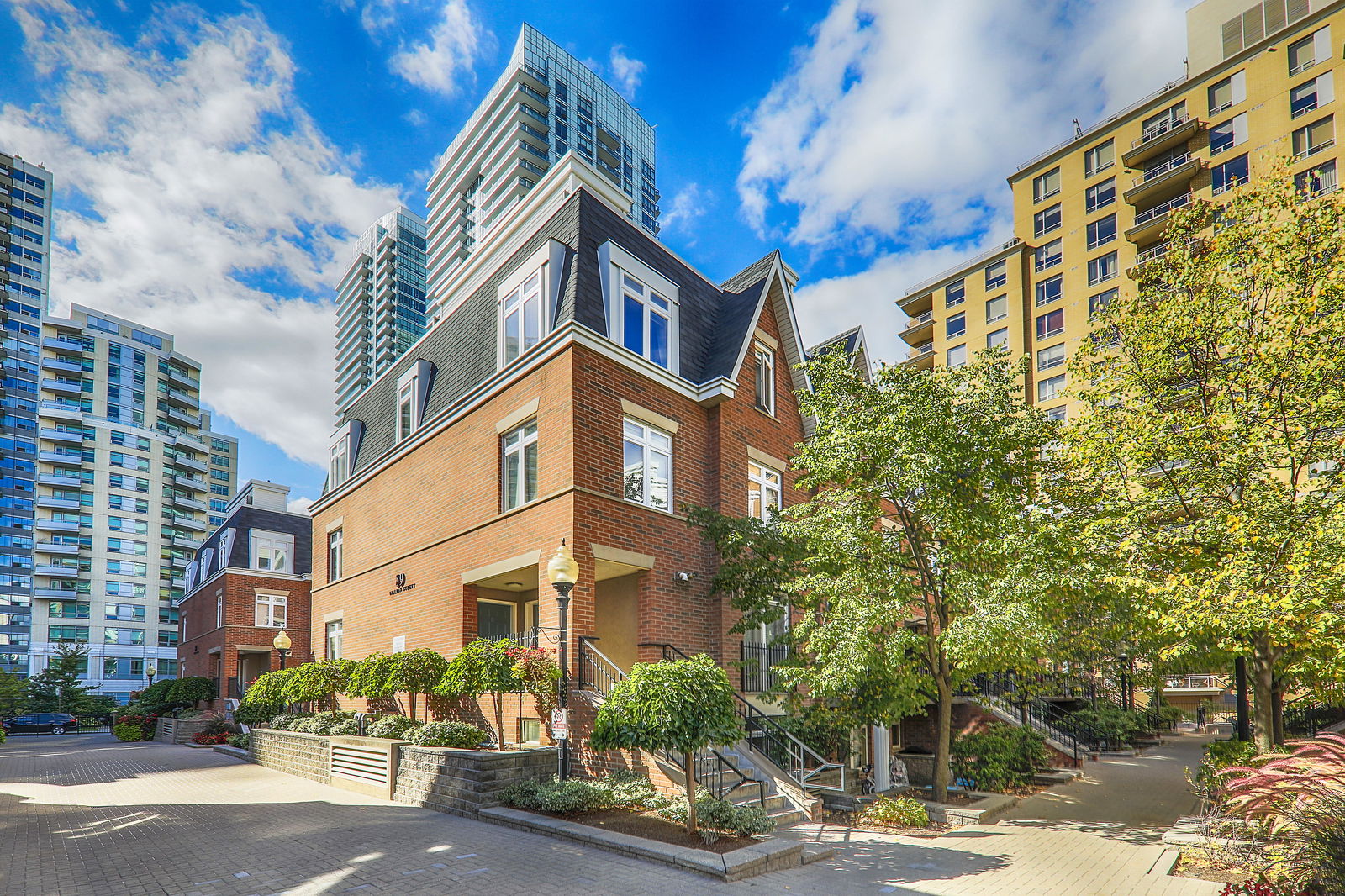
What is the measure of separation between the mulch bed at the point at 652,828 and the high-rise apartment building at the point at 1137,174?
3142cm

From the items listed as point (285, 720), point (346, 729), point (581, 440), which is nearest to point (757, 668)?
point (581, 440)

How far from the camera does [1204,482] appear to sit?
10680mm

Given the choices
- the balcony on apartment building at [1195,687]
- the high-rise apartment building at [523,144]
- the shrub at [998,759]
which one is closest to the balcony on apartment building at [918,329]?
the balcony on apartment building at [1195,687]

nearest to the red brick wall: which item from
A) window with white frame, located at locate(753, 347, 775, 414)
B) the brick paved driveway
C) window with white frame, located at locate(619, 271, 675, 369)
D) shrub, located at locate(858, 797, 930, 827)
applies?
the brick paved driveway

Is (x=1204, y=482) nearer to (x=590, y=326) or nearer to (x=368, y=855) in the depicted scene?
(x=590, y=326)

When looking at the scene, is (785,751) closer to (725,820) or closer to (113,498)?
(725,820)

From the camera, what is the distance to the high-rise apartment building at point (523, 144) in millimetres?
79062

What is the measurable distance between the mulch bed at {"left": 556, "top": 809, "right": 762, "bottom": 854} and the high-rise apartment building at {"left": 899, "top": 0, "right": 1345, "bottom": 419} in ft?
103

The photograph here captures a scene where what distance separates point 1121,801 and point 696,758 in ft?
31.3

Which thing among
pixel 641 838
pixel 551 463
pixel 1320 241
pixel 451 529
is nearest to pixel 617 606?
pixel 551 463

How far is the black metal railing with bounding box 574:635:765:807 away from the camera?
11.3 meters

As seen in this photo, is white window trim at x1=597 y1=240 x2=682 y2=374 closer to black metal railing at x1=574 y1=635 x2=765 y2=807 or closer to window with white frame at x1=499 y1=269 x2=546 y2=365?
window with white frame at x1=499 y1=269 x2=546 y2=365

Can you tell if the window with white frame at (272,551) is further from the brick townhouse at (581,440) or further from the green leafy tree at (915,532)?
the green leafy tree at (915,532)

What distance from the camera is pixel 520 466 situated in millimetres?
16141
